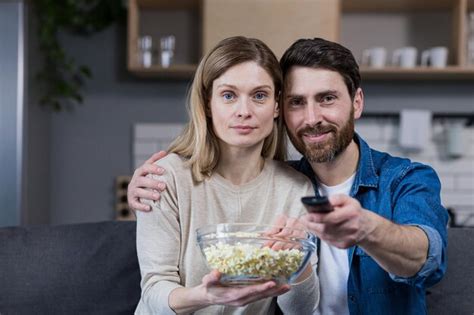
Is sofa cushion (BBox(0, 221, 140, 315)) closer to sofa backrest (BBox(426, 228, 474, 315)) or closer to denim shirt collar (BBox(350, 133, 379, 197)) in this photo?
denim shirt collar (BBox(350, 133, 379, 197))

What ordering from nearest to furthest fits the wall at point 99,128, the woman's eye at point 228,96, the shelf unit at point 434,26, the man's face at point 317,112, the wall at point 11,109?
the woman's eye at point 228,96
the man's face at point 317,112
the wall at point 11,109
the shelf unit at point 434,26
the wall at point 99,128

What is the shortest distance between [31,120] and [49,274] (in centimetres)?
167

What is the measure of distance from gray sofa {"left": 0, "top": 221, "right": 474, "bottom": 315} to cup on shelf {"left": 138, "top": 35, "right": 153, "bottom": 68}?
166 cm

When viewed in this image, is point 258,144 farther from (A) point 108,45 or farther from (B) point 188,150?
(A) point 108,45

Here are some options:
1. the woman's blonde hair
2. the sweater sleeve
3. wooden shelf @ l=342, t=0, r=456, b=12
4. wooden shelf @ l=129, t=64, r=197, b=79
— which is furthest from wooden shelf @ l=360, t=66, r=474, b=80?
the sweater sleeve

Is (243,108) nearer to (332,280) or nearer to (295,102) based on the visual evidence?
(295,102)

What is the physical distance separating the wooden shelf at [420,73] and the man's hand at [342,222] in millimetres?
2246

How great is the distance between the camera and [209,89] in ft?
5.52

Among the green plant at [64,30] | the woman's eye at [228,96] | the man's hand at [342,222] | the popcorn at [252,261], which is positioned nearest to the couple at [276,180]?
the woman's eye at [228,96]

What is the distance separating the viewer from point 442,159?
11.8 feet

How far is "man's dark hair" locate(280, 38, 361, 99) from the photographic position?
68.9 inches

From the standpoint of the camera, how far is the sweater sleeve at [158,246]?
156cm

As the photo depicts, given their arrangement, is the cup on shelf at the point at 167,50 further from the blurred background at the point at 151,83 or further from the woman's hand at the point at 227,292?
the woman's hand at the point at 227,292

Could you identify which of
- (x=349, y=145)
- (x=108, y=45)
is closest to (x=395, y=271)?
(x=349, y=145)
